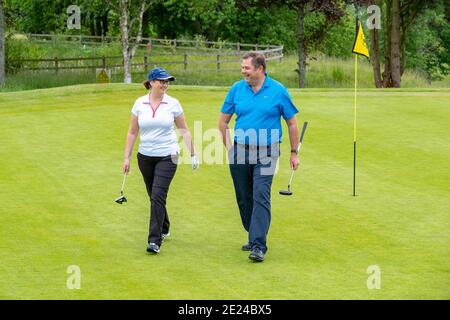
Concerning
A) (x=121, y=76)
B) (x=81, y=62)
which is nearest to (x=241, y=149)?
(x=121, y=76)

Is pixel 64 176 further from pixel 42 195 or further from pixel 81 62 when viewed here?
pixel 81 62

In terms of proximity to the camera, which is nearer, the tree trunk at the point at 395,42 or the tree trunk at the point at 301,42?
the tree trunk at the point at 395,42

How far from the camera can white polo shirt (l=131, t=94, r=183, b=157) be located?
11.1m

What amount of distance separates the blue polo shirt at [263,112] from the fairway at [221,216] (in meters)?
1.20

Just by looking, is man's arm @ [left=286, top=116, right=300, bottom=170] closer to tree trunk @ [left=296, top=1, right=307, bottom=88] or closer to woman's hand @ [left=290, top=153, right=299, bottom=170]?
woman's hand @ [left=290, top=153, right=299, bottom=170]

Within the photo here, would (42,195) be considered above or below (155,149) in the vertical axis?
below

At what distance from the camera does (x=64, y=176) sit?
15.2 meters

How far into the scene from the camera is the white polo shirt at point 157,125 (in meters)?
11.1

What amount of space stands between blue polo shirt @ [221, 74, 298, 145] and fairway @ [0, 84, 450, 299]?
47.2 inches

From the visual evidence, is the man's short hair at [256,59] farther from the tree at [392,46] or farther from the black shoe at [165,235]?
the tree at [392,46]

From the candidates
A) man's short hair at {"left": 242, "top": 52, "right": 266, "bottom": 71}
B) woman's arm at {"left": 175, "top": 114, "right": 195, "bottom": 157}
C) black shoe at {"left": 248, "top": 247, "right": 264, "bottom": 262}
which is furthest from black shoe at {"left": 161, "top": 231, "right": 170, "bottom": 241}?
man's short hair at {"left": 242, "top": 52, "right": 266, "bottom": 71}

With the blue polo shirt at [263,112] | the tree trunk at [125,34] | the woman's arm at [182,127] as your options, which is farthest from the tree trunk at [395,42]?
the blue polo shirt at [263,112]

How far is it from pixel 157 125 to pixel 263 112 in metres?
1.15
